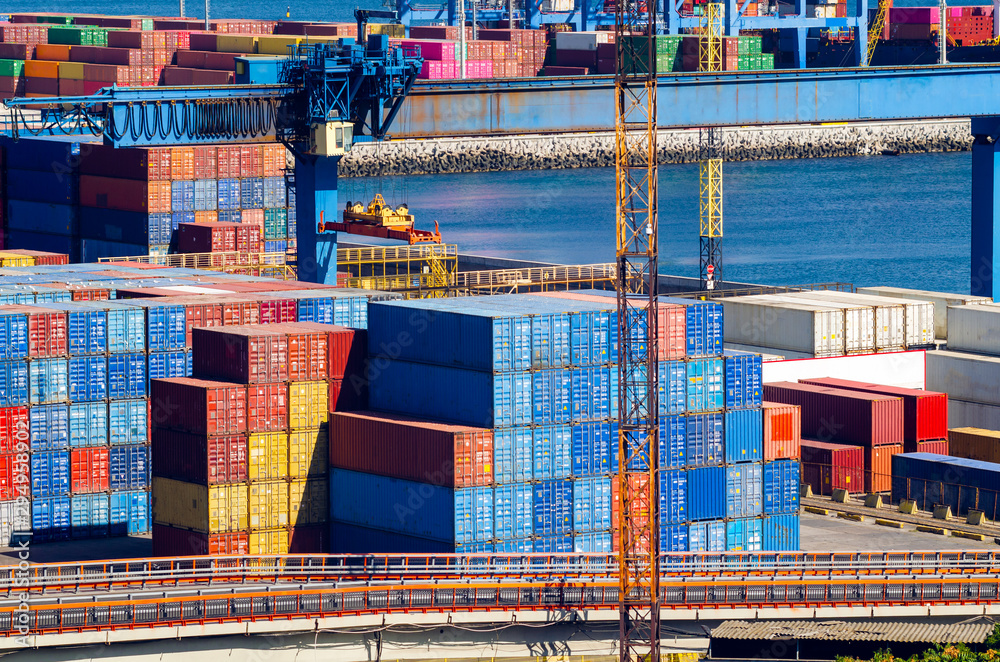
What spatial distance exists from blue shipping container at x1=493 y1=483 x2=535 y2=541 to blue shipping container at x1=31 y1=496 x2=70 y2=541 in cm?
1276

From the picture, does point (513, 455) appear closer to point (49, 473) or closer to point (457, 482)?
point (457, 482)

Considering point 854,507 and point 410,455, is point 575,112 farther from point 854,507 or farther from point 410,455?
point 410,455

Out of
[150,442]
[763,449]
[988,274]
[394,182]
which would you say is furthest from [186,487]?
[394,182]

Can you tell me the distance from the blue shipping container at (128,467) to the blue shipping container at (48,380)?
227cm

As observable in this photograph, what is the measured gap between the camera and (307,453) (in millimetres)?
48344

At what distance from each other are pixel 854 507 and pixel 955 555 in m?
8.40

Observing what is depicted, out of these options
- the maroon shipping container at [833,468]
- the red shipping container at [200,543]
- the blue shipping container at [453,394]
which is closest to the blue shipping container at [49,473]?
the red shipping container at [200,543]

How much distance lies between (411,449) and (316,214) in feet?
84.9

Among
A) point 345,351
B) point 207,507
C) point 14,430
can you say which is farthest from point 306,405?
point 14,430

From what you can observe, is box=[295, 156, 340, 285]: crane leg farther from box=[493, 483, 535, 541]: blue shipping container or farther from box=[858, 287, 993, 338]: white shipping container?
box=[858, 287, 993, 338]: white shipping container

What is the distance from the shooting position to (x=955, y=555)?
2051 inches

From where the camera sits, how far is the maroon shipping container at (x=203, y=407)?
153 feet

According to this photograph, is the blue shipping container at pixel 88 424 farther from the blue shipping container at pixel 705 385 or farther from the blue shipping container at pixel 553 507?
the blue shipping container at pixel 705 385

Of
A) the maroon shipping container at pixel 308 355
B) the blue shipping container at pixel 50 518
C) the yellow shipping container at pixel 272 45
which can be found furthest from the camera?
the yellow shipping container at pixel 272 45
